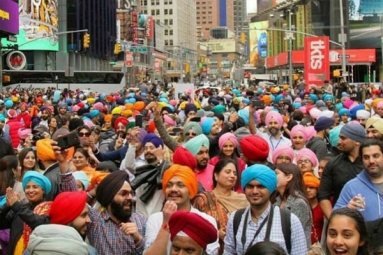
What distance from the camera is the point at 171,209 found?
5.14 meters

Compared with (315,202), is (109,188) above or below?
above

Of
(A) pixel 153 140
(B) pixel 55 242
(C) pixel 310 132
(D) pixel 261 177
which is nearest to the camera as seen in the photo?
(B) pixel 55 242

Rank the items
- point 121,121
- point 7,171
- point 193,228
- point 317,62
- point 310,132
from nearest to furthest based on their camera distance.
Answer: point 193,228 → point 7,171 → point 310,132 → point 121,121 → point 317,62

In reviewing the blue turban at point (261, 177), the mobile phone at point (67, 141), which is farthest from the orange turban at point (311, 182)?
the mobile phone at point (67, 141)

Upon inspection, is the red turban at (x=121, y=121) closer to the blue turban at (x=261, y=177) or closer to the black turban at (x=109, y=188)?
the black turban at (x=109, y=188)

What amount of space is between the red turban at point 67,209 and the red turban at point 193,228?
0.94 m

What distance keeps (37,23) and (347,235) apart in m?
73.2

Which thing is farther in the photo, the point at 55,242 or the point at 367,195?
the point at 367,195

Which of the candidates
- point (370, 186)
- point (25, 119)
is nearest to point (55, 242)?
point (370, 186)

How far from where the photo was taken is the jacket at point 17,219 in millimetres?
5859

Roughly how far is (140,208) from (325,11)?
73662mm

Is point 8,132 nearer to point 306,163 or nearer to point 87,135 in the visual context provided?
point 87,135

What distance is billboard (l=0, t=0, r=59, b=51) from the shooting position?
7388 centimetres

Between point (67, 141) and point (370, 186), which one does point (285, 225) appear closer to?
point (370, 186)
